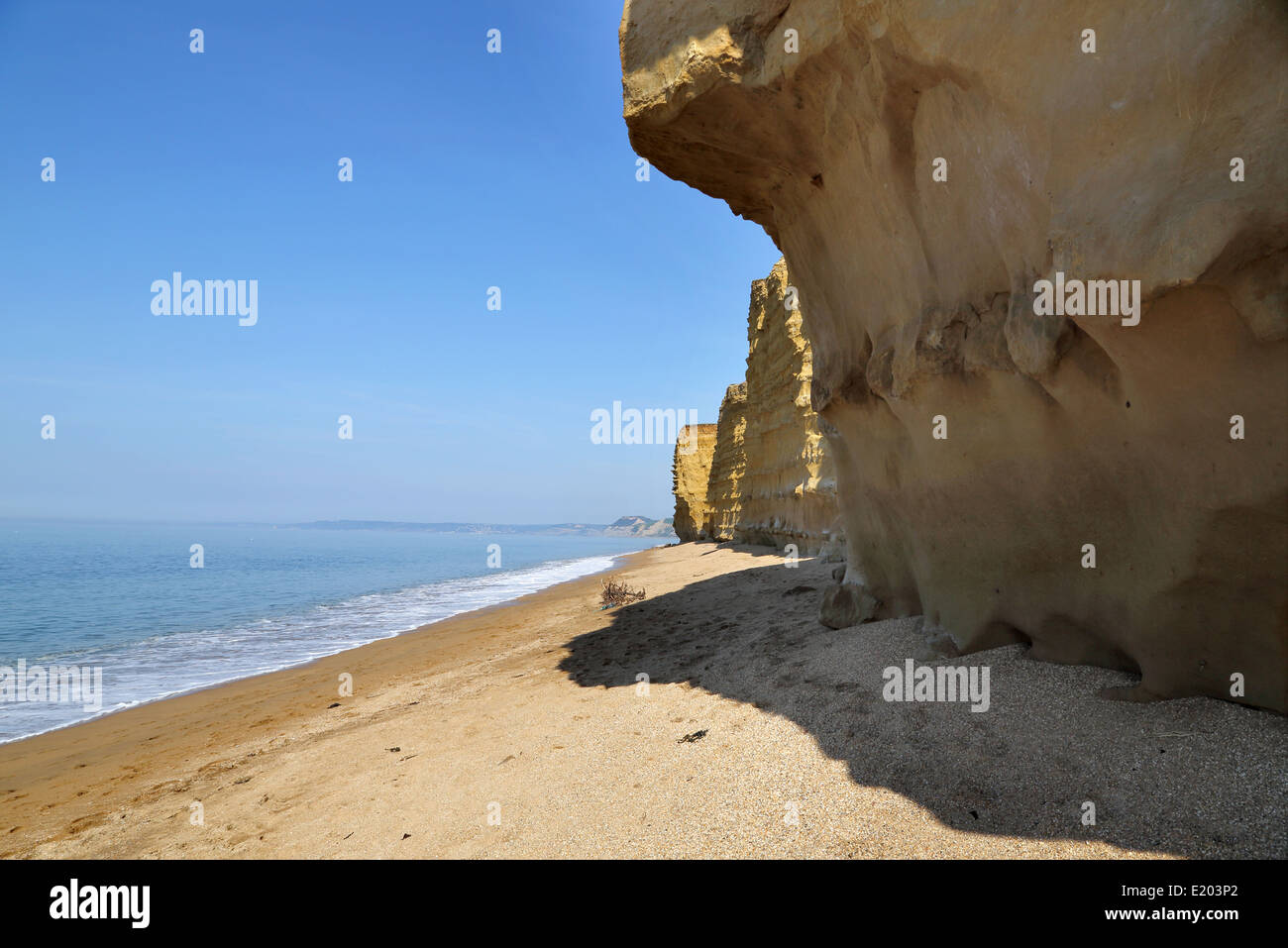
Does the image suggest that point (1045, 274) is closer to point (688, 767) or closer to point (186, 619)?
point (688, 767)

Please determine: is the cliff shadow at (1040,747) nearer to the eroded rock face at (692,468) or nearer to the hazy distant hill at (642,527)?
the eroded rock face at (692,468)

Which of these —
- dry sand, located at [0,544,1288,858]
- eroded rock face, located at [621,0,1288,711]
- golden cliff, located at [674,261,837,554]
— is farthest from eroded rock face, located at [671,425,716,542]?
eroded rock face, located at [621,0,1288,711]

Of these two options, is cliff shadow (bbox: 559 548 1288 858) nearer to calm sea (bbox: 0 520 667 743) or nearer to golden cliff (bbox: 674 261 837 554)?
golden cliff (bbox: 674 261 837 554)

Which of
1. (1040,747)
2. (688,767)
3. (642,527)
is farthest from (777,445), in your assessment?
(642,527)

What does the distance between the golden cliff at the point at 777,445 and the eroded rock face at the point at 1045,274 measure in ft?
23.8

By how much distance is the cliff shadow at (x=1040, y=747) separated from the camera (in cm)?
229

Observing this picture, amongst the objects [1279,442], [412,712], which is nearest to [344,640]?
[412,712]

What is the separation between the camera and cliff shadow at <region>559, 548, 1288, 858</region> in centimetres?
229

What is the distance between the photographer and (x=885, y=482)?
17.5ft

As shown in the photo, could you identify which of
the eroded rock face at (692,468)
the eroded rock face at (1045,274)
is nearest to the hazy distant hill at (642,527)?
the eroded rock face at (692,468)

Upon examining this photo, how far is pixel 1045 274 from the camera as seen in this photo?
300cm

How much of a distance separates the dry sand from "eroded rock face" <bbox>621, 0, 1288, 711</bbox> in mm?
473

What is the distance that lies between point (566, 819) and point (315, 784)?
8.48 ft

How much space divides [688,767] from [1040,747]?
182cm
